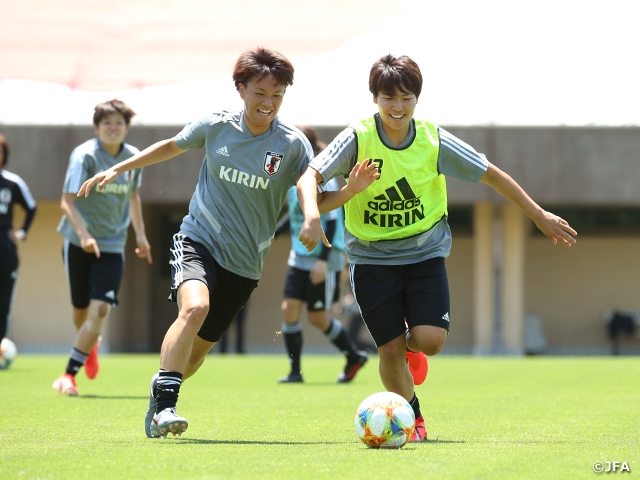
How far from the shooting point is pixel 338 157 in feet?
19.4

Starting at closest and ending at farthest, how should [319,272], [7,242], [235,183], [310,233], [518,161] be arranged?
1. [310,233]
2. [235,183]
3. [319,272]
4. [7,242]
5. [518,161]

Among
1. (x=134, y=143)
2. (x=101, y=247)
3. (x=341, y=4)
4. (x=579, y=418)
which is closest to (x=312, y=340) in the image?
(x=134, y=143)

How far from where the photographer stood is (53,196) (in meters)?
21.1

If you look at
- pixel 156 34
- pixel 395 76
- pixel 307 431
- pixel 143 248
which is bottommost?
pixel 307 431

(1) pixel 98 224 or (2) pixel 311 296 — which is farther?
(2) pixel 311 296

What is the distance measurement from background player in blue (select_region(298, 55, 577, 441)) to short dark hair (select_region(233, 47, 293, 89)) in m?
0.48

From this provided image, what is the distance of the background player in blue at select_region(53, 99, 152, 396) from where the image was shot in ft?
30.1

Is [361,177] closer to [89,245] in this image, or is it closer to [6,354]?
[89,245]

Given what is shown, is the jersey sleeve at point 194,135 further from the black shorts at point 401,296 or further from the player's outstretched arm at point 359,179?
the black shorts at point 401,296

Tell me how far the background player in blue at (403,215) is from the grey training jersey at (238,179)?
1.03 feet

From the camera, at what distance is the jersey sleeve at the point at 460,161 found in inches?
239

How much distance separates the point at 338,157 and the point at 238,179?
62 cm

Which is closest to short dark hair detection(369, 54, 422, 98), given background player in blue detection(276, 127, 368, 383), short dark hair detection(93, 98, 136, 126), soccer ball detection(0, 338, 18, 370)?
short dark hair detection(93, 98, 136, 126)


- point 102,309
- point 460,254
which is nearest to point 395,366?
point 102,309
